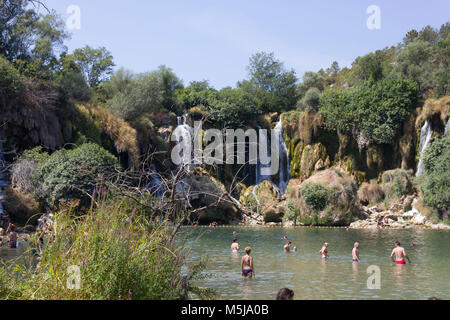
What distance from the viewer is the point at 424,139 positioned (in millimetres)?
45594

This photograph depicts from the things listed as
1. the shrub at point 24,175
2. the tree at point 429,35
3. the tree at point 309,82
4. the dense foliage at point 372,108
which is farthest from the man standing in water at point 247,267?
the tree at point 429,35

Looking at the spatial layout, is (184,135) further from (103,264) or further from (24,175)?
(103,264)

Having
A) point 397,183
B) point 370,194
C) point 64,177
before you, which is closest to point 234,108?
point 370,194

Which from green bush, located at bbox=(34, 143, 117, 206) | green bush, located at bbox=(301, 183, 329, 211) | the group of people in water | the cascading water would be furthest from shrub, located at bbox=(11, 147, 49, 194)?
the cascading water

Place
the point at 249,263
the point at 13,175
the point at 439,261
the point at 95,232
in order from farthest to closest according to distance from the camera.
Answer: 1. the point at 13,175
2. the point at 439,261
3. the point at 249,263
4. the point at 95,232

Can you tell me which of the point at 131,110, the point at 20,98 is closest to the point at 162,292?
the point at 20,98

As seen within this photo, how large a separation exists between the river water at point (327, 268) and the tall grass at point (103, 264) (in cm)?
123

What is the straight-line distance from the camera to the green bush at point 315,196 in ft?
134

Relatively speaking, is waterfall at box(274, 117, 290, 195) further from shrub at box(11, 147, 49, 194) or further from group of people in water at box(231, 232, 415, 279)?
shrub at box(11, 147, 49, 194)

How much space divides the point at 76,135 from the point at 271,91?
32449 millimetres

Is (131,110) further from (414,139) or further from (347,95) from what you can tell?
(414,139)

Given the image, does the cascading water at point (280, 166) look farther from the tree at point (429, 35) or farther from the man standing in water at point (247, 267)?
the tree at point (429, 35)

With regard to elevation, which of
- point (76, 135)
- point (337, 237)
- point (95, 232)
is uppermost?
point (76, 135)

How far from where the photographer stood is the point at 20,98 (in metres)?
33.7
